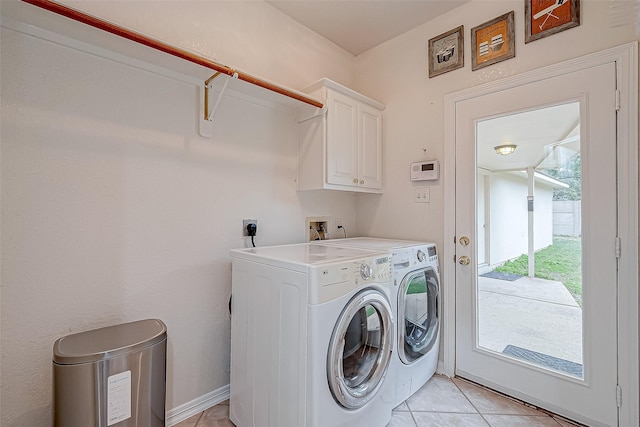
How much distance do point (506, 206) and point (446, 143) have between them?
2.01ft

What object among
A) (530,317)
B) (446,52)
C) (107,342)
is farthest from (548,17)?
(107,342)

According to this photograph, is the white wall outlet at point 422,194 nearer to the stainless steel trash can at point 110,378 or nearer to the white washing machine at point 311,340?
the white washing machine at point 311,340

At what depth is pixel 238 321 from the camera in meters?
1.65

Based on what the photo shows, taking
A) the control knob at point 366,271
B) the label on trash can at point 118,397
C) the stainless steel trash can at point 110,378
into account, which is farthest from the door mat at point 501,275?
the label on trash can at point 118,397

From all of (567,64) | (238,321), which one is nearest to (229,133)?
(238,321)

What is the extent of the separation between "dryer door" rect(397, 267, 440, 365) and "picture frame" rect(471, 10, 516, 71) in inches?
59.3

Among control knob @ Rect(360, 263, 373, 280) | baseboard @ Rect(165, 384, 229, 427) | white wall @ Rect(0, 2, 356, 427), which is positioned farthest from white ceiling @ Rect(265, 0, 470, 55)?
baseboard @ Rect(165, 384, 229, 427)

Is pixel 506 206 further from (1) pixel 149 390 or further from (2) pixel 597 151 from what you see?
(1) pixel 149 390

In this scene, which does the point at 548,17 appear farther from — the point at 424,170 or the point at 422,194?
the point at 422,194

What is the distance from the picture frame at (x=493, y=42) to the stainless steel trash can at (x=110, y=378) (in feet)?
8.43

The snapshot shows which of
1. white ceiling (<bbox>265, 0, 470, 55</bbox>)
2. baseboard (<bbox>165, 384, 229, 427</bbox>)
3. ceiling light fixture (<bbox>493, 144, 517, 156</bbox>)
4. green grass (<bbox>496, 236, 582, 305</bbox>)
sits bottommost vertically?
baseboard (<bbox>165, 384, 229, 427</bbox>)

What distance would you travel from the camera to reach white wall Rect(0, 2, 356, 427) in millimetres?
1257

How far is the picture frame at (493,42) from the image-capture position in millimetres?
1897

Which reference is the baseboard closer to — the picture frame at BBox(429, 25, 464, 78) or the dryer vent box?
the dryer vent box
